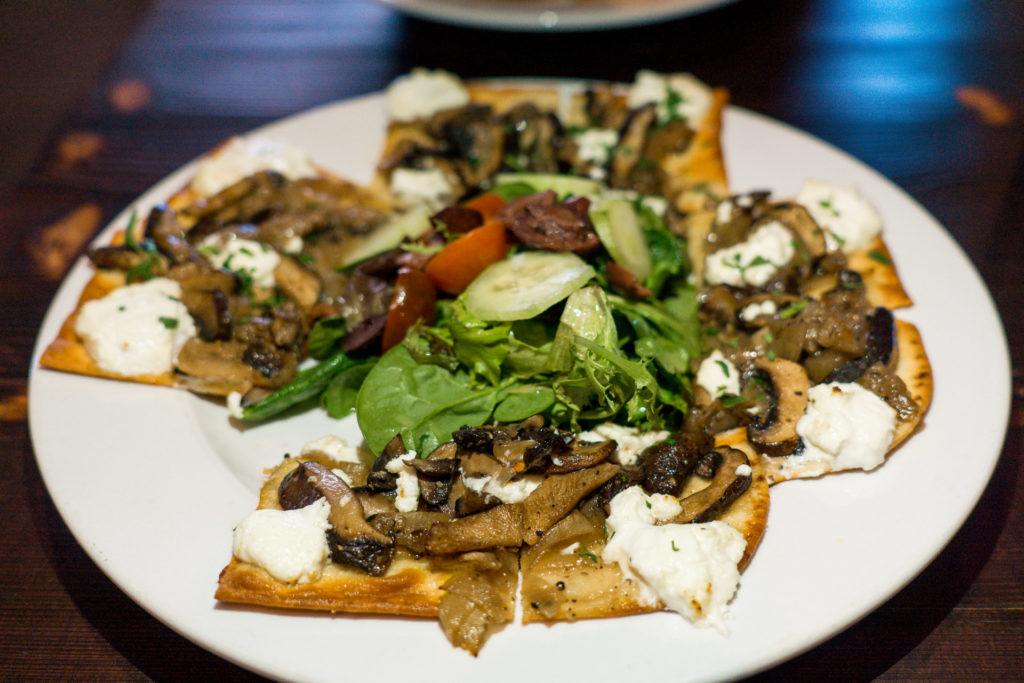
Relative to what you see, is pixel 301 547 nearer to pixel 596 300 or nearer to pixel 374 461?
pixel 374 461

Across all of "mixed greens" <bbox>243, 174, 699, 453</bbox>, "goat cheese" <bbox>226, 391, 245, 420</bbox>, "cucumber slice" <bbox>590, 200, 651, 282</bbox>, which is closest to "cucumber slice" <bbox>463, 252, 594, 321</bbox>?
"mixed greens" <bbox>243, 174, 699, 453</bbox>

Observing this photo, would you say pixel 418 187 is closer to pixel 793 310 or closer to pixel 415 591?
pixel 793 310

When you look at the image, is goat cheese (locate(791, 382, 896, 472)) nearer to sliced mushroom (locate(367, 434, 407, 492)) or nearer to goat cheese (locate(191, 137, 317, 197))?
sliced mushroom (locate(367, 434, 407, 492))

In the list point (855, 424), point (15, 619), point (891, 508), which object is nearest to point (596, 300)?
point (855, 424)

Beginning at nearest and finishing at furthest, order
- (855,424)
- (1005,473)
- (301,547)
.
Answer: (301,547) < (855,424) < (1005,473)

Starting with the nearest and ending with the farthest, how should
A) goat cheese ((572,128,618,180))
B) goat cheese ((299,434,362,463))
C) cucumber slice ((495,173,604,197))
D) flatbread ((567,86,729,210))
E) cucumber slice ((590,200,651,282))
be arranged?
goat cheese ((299,434,362,463)) < cucumber slice ((590,200,651,282)) < cucumber slice ((495,173,604,197)) < flatbread ((567,86,729,210)) < goat cheese ((572,128,618,180))

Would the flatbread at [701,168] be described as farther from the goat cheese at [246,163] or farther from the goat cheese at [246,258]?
the goat cheese at [246,258]
